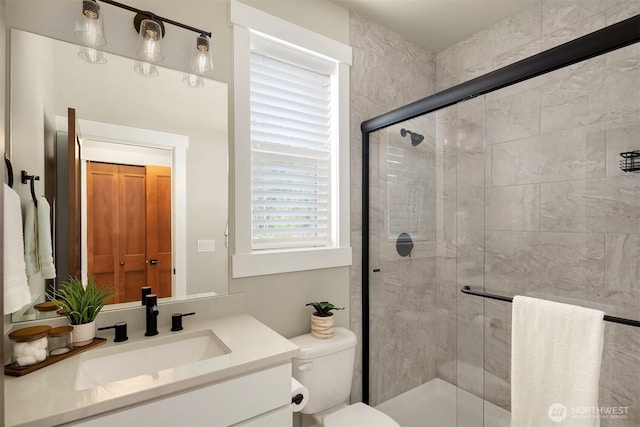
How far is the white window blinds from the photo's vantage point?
1.75m

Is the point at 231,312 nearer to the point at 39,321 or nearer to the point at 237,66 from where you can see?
the point at 39,321

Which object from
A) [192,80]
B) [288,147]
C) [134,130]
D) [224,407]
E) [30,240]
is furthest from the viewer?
[288,147]

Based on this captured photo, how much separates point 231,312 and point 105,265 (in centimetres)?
57

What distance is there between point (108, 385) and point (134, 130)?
952 mm

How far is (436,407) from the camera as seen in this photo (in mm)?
2111

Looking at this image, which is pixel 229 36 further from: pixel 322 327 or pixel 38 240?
pixel 322 327

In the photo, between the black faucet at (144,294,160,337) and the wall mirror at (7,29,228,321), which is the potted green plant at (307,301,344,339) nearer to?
the wall mirror at (7,29,228,321)

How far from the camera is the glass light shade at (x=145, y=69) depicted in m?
1.39

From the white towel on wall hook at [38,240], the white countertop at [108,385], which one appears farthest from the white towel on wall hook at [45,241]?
the white countertop at [108,385]

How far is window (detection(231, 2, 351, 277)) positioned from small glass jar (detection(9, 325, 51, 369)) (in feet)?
2.40

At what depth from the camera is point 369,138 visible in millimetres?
2105

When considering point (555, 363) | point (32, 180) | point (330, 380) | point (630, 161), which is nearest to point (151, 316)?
point (32, 180)

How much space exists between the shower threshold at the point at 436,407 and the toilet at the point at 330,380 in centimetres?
51

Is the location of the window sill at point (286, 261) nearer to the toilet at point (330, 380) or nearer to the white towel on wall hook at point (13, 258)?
the toilet at point (330, 380)
